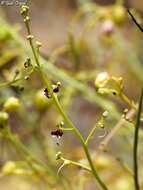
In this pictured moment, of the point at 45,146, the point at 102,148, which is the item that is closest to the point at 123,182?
the point at 45,146

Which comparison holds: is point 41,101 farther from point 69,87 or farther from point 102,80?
point 102,80

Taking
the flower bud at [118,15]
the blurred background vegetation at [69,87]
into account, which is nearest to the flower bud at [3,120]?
the blurred background vegetation at [69,87]

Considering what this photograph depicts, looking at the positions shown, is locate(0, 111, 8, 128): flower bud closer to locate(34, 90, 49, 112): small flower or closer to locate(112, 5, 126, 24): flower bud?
locate(34, 90, 49, 112): small flower

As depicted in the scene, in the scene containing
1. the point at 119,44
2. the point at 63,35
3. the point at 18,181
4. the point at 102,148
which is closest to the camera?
the point at 102,148

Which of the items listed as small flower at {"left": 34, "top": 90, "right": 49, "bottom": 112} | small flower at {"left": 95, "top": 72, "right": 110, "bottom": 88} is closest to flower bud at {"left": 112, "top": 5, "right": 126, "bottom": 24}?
small flower at {"left": 34, "top": 90, "right": 49, "bottom": 112}

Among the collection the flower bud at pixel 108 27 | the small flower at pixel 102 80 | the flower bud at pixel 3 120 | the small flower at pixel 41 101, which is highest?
the flower bud at pixel 108 27

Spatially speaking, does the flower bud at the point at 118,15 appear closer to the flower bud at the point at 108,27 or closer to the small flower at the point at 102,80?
the flower bud at the point at 108,27

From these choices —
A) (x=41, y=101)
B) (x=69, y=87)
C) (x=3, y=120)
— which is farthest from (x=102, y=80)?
(x=69, y=87)

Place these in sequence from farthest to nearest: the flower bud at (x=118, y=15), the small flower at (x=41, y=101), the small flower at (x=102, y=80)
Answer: the flower bud at (x=118, y=15) < the small flower at (x=41, y=101) < the small flower at (x=102, y=80)

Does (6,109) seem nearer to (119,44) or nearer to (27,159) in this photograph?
(27,159)
